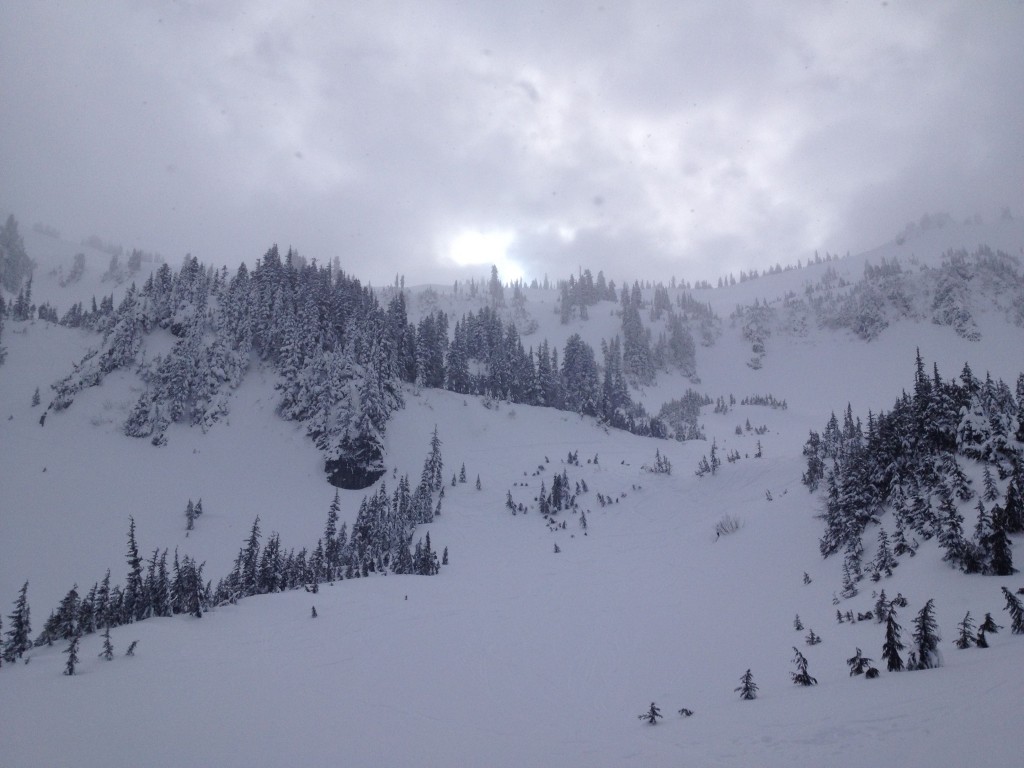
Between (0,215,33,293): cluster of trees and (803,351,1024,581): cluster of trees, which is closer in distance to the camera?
(803,351,1024,581): cluster of trees

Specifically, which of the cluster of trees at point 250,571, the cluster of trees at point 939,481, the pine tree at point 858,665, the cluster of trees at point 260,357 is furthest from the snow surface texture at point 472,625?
the cluster of trees at point 260,357

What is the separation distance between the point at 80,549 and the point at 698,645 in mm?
46327

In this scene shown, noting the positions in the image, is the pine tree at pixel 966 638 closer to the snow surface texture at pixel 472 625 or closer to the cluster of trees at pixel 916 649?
the cluster of trees at pixel 916 649

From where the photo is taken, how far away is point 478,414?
84438 millimetres

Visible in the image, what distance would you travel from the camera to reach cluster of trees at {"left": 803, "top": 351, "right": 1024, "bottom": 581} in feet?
64.2

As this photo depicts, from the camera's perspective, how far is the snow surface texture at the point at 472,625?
1021 centimetres

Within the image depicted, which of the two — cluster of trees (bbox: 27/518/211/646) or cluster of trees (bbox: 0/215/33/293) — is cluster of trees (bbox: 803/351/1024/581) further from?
cluster of trees (bbox: 0/215/33/293)

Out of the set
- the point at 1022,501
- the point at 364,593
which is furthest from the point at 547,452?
the point at 1022,501

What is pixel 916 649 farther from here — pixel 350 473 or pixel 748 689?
pixel 350 473

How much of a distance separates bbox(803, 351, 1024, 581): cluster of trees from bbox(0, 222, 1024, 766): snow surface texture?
156cm

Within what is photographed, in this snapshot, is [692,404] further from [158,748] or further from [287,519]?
[158,748]

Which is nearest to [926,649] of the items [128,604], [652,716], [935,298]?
[652,716]

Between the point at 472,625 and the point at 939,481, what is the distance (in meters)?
23.7

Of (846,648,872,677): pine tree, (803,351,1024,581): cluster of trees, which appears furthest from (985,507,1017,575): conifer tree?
(846,648,872,677): pine tree
